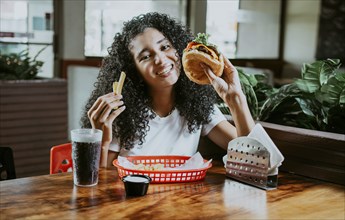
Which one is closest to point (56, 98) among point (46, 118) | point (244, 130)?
point (46, 118)

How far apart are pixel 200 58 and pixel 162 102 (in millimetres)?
436

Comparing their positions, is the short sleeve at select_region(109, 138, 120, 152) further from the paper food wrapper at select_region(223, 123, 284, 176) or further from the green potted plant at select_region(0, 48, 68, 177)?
the green potted plant at select_region(0, 48, 68, 177)

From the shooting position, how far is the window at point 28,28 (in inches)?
227

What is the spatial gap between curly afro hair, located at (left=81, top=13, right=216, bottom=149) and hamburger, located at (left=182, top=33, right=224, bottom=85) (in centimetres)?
28

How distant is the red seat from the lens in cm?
226

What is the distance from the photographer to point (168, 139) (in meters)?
2.25

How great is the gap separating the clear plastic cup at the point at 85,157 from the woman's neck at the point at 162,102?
0.57 metres

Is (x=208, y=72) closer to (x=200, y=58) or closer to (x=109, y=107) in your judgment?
(x=200, y=58)

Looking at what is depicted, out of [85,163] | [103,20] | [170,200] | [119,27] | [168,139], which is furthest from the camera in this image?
[119,27]

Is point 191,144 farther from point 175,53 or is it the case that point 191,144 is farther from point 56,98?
point 56,98

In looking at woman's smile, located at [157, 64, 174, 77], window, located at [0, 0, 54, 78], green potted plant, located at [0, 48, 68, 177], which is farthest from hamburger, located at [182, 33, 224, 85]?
window, located at [0, 0, 54, 78]

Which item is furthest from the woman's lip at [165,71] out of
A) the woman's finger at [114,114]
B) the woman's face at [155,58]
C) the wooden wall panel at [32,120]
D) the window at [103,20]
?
the window at [103,20]

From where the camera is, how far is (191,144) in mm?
2277

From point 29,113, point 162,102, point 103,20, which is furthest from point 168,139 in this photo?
point 103,20
